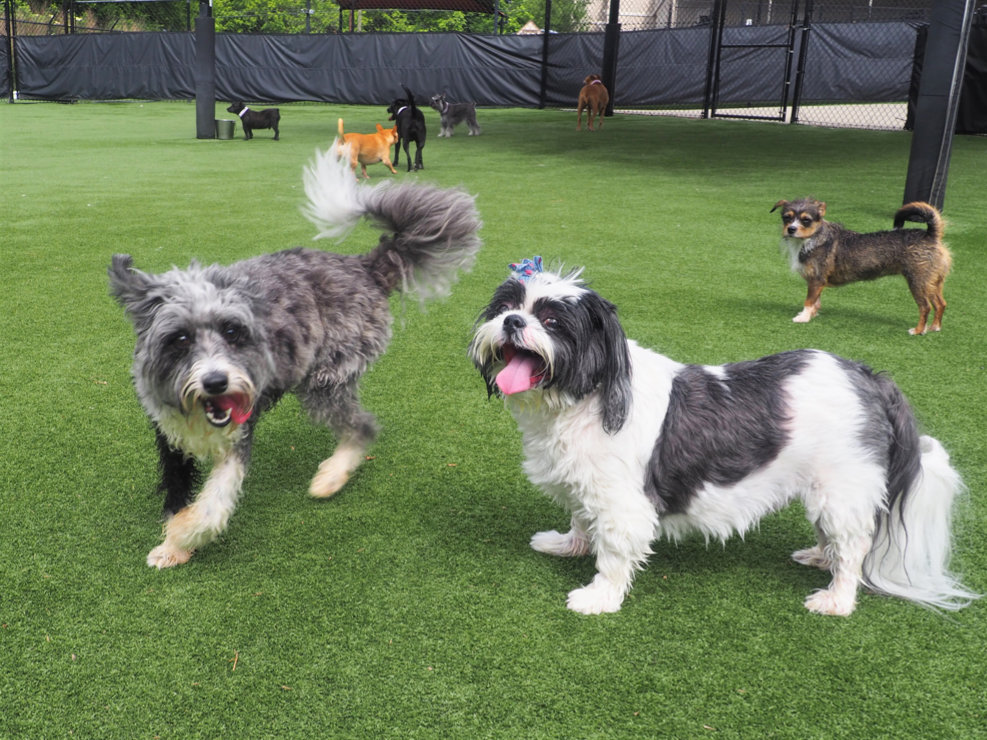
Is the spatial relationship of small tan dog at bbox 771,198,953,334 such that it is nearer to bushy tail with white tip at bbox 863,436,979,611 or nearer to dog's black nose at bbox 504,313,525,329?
bushy tail with white tip at bbox 863,436,979,611

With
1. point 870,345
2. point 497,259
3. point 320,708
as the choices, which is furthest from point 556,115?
point 320,708

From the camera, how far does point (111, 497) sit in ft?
10.9

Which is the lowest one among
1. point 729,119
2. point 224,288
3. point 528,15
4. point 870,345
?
point 870,345

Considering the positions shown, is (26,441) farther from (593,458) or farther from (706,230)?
(706,230)

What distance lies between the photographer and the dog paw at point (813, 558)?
2877mm

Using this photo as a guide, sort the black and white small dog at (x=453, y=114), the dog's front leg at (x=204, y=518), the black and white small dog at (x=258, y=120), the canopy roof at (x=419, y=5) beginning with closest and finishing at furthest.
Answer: the dog's front leg at (x=204, y=518)
the black and white small dog at (x=258, y=120)
the black and white small dog at (x=453, y=114)
the canopy roof at (x=419, y=5)

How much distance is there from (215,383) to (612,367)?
126 cm

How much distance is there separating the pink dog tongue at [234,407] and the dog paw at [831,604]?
6.53 feet

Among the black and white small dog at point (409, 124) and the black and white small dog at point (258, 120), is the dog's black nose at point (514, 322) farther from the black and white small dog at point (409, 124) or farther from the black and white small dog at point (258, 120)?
the black and white small dog at point (258, 120)

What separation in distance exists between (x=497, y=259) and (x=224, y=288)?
15.2 ft

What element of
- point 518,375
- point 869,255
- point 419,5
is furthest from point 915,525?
point 419,5

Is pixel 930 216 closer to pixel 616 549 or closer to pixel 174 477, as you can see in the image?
pixel 616 549

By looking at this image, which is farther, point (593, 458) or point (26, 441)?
point (26, 441)

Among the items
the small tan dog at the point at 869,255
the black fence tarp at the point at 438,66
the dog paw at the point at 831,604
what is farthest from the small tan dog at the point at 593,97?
the dog paw at the point at 831,604
